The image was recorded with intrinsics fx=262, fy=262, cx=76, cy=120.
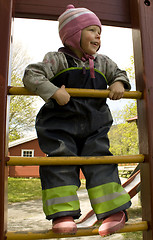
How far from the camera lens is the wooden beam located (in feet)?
5.14

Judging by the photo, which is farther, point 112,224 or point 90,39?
point 90,39

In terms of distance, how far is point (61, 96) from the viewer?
4.42 feet

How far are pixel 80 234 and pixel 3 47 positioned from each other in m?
0.99

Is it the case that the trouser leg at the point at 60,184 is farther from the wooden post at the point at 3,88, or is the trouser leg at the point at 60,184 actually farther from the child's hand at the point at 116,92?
the child's hand at the point at 116,92

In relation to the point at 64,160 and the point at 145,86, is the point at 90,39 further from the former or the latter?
the point at 64,160

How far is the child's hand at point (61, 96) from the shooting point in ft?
4.41

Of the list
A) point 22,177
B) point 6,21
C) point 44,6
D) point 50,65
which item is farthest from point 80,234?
point 22,177

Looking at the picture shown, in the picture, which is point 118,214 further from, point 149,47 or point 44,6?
point 44,6

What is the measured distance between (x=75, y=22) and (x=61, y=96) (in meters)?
0.46

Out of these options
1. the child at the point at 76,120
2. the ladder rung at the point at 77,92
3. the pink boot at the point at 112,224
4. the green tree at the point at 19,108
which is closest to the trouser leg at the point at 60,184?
the child at the point at 76,120

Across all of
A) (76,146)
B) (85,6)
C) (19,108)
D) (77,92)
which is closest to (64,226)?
(76,146)

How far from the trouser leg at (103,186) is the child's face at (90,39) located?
0.50m

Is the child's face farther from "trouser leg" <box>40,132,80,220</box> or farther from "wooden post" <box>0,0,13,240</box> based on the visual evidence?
"trouser leg" <box>40,132,80,220</box>

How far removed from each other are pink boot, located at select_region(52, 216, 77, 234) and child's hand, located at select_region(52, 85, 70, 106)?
571 mm
